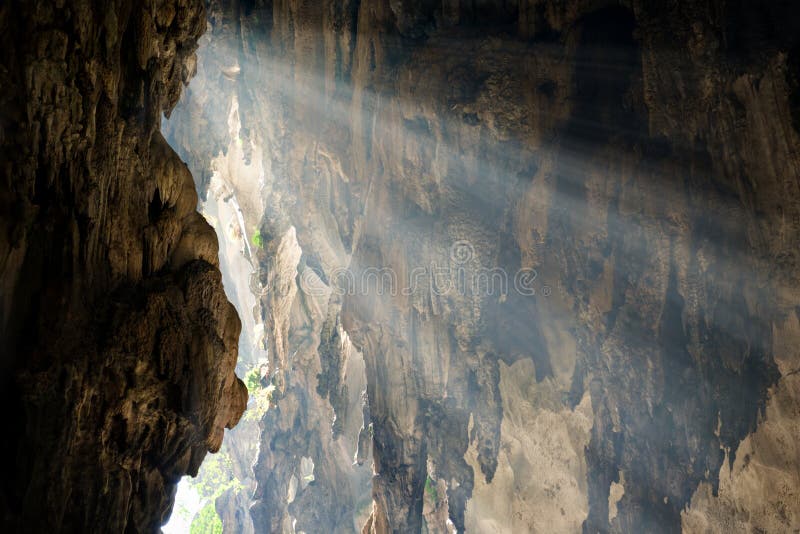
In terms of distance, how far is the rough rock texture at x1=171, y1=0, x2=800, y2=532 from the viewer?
29.2 ft

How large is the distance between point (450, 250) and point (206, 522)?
106 ft

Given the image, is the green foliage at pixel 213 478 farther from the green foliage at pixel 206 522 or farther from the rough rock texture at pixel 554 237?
the rough rock texture at pixel 554 237

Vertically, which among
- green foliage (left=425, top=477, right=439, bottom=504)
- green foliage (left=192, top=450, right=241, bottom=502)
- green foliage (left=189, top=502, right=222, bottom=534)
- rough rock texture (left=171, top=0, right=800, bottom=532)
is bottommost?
green foliage (left=192, top=450, right=241, bottom=502)

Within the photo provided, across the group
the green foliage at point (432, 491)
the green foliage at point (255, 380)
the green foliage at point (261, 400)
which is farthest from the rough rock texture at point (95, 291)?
the green foliage at point (255, 380)

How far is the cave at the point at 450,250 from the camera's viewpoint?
20.9 ft

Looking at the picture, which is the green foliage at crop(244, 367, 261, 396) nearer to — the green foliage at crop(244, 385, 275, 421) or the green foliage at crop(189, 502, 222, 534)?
the green foliage at crop(244, 385, 275, 421)

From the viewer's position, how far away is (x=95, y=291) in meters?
6.93

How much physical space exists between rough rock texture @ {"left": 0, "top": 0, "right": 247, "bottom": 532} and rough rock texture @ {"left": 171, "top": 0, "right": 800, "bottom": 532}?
677 cm

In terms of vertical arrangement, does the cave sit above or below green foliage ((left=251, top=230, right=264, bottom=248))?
above

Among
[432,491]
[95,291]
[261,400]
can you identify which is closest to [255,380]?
[261,400]

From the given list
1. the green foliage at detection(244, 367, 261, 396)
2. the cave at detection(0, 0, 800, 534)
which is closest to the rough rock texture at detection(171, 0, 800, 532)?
the cave at detection(0, 0, 800, 534)

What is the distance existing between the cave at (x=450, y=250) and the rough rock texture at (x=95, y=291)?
0.03 metres

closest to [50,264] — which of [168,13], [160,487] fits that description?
[160,487]

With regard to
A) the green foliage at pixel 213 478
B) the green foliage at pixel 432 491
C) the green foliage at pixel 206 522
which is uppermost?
the green foliage at pixel 432 491
